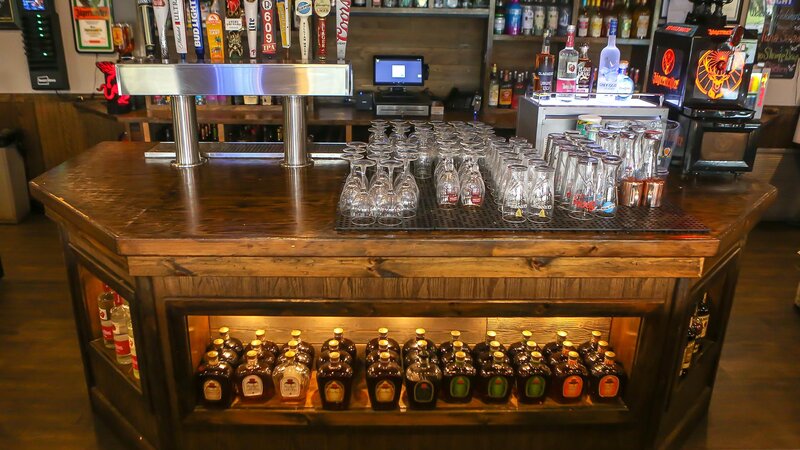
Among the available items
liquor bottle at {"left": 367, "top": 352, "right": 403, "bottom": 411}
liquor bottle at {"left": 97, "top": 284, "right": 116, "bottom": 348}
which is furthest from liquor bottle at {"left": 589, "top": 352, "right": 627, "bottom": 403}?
liquor bottle at {"left": 97, "top": 284, "right": 116, "bottom": 348}

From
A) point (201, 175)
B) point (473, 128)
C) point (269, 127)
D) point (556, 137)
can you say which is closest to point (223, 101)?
point (269, 127)

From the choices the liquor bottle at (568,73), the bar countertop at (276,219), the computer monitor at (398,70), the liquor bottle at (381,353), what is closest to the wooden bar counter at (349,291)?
the bar countertop at (276,219)

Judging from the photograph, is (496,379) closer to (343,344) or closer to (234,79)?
(343,344)

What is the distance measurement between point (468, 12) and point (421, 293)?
124 inches

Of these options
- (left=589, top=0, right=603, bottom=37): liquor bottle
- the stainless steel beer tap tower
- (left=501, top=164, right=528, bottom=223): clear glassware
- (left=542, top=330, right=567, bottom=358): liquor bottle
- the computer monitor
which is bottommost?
(left=542, top=330, right=567, bottom=358): liquor bottle

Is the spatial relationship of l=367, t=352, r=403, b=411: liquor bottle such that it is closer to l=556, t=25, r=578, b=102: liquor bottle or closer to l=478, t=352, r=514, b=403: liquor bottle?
l=478, t=352, r=514, b=403: liquor bottle

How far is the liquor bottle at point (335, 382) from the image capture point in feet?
6.64

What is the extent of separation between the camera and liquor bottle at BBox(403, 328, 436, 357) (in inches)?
86.9

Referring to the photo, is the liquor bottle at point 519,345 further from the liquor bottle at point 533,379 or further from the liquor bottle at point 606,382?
the liquor bottle at point 606,382

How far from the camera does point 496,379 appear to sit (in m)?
2.09

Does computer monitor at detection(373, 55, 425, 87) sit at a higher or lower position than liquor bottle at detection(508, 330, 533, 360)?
higher

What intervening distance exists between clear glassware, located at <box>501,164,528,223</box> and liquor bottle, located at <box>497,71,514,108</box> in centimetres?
302

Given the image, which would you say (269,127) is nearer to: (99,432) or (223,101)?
(223,101)

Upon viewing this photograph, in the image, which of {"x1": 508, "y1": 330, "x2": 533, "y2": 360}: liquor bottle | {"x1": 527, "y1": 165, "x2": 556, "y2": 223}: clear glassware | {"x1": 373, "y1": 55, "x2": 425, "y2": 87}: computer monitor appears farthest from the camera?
{"x1": 373, "y1": 55, "x2": 425, "y2": 87}: computer monitor
